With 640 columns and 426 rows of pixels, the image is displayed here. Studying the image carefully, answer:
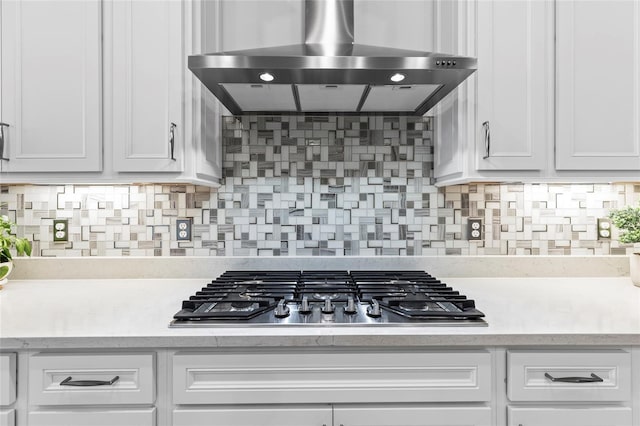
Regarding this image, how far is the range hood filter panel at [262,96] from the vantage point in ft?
4.61

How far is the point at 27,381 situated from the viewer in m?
1.05

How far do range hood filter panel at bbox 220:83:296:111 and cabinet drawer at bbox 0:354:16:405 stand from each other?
3.28ft

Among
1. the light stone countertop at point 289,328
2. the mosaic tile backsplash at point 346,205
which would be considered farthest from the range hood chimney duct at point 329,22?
the light stone countertop at point 289,328

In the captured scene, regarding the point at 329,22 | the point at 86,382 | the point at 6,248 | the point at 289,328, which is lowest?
the point at 86,382

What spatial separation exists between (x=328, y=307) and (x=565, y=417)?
2.25 feet

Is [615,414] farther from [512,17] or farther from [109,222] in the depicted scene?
[109,222]

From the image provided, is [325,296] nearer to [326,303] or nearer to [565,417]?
[326,303]

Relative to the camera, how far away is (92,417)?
3.43 ft

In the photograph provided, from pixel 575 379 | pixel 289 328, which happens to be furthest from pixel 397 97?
pixel 575 379

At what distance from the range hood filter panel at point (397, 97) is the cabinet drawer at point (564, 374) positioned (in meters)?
0.91

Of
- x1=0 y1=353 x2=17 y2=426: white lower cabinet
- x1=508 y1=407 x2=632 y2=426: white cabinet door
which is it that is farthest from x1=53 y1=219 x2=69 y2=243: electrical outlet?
x1=508 y1=407 x2=632 y2=426: white cabinet door

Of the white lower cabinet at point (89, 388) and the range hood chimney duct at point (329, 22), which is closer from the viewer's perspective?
the white lower cabinet at point (89, 388)

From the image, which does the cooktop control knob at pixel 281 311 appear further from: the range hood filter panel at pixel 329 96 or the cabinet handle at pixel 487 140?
the cabinet handle at pixel 487 140

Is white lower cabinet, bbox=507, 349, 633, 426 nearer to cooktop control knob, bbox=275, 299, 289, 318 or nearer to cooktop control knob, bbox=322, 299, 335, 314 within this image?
cooktop control knob, bbox=322, 299, 335, 314
